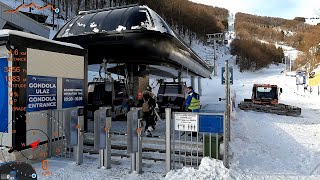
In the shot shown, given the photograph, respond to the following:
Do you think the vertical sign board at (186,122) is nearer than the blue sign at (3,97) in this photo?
Yes

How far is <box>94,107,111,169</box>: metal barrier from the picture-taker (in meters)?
6.55

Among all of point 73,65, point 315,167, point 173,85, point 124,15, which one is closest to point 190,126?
point 315,167

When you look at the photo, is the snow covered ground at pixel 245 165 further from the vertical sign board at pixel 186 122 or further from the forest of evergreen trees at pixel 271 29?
the forest of evergreen trees at pixel 271 29

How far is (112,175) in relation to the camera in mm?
6145

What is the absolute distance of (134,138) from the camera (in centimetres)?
632

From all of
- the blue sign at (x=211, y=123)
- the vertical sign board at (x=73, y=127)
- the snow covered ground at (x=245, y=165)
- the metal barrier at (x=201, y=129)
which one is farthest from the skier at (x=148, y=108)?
the blue sign at (x=211, y=123)

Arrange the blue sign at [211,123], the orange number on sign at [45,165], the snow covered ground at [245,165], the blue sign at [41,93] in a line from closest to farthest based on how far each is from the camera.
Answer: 1. the snow covered ground at [245,165]
2. the blue sign at [211,123]
3. the orange number on sign at [45,165]
4. the blue sign at [41,93]

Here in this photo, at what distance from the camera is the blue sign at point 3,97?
655 centimetres

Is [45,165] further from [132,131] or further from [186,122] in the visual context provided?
[186,122]

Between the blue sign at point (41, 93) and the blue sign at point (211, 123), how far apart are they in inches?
149

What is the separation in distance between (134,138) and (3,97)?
303 centimetres

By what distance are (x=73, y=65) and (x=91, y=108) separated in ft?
20.5

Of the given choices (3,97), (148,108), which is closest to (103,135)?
(3,97)

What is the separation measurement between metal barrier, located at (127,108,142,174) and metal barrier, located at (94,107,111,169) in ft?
2.01
